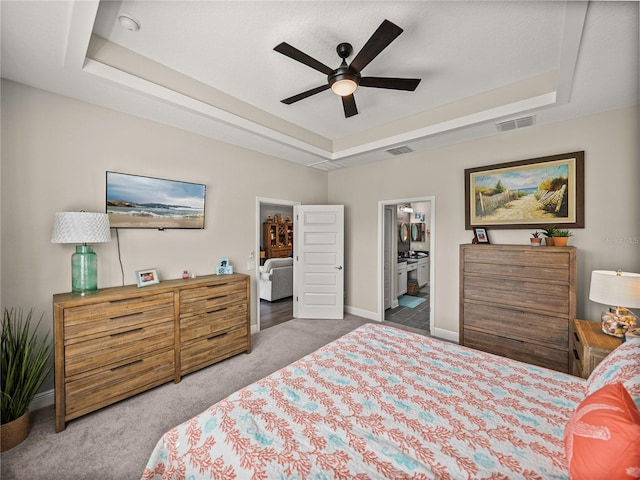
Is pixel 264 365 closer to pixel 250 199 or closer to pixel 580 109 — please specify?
pixel 250 199

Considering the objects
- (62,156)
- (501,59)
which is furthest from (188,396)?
(501,59)

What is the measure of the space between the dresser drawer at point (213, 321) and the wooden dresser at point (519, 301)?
2.64 m

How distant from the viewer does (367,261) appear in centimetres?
466

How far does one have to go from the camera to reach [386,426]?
123 cm

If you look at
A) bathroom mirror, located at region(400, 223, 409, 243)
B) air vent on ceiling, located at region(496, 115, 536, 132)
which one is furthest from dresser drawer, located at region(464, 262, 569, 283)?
bathroom mirror, located at region(400, 223, 409, 243)

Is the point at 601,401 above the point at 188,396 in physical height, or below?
above

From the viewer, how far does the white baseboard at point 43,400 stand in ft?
7.18

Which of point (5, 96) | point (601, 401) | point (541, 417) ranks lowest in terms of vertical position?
point (541, 417)

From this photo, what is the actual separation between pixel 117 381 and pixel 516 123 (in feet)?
15.2

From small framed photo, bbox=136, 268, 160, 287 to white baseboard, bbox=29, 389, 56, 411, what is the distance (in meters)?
1.02

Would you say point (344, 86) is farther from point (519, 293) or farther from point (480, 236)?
point (519, 293)

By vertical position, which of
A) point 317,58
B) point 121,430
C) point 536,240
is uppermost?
point 317,58

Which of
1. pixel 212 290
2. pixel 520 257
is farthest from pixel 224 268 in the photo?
pixel 520 257

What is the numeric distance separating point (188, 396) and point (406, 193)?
3717 mm
